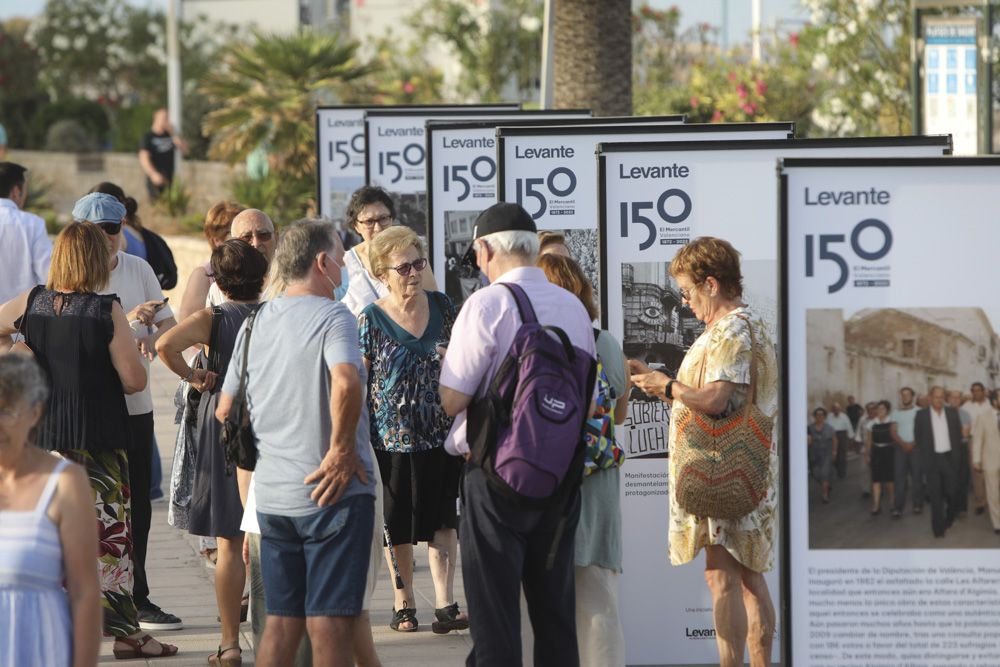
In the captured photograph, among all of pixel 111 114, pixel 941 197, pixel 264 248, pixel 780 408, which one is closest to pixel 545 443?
pixel 780 408

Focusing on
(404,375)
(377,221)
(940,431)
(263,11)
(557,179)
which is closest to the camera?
(940,431)

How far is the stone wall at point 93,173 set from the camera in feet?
92.5

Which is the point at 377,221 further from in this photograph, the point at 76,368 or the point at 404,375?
the point at 76,368

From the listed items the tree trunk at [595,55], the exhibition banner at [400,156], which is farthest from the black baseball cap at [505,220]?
the tree trunk at [595,55]

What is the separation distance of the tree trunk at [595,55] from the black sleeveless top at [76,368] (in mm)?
8585

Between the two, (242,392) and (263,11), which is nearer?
(242,392)

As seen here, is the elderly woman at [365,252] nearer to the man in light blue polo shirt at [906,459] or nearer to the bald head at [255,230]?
the bald head at [255,230]

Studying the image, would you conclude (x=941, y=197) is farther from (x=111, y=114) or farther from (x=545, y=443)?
(x=111, y=114)

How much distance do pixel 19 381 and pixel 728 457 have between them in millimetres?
2590

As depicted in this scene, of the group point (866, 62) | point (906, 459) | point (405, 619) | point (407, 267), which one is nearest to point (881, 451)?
point (906, 459)

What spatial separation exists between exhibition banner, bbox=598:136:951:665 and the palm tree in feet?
49.9

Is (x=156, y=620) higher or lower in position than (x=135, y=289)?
lower

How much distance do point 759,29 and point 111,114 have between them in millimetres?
23924

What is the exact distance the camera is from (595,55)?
1448 centimetres
